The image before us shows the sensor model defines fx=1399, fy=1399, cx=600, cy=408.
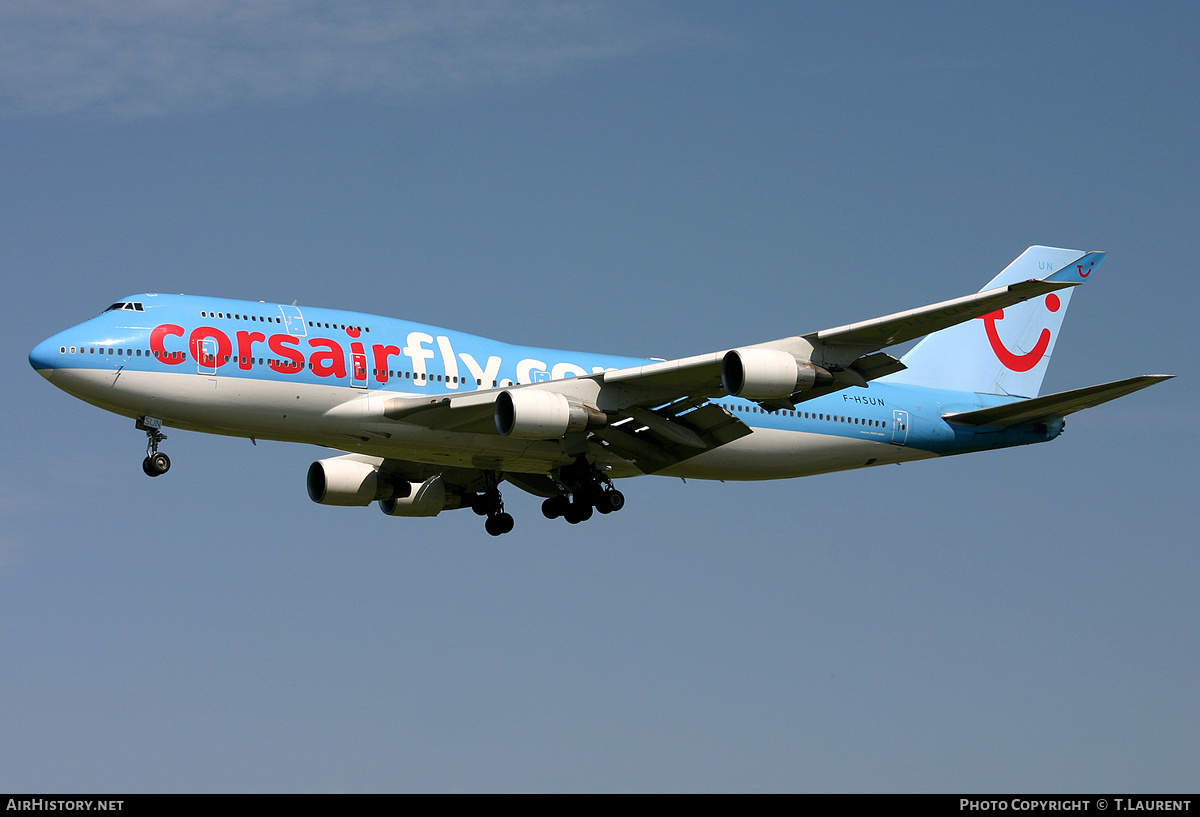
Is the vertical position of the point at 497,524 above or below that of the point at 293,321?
below

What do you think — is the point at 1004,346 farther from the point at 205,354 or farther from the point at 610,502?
the point at 205,354

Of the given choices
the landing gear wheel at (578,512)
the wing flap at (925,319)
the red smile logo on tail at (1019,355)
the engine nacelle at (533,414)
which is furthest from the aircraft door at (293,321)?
the red smile logo on tail at (1019,355)

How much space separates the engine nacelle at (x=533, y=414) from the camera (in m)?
32.2

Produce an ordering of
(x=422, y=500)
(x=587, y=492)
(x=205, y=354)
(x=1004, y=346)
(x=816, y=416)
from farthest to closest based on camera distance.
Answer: (x=1004, y=346) < (x=422, y=500) < (x=816, y=416) < (x=587, y=492) < (x=205, y=354)

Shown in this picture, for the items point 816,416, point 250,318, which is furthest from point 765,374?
point 250,318

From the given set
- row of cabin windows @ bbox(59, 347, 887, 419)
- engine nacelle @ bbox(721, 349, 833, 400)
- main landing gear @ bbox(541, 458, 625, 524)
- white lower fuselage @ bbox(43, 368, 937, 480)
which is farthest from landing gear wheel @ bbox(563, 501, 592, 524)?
engine nacelle @ bbox(721, 349, 833, 400)

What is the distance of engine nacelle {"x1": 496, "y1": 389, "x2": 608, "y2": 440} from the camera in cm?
3225

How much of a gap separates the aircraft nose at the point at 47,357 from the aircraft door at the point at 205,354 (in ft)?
9.82

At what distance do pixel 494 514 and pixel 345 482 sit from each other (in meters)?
4.43

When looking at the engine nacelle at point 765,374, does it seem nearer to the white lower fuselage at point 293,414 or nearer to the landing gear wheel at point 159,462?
the white lower fuselage at point 293,414

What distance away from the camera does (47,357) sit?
31.6 meters

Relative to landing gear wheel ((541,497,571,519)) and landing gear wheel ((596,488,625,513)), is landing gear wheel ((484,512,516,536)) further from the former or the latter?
landing gear wheel ((596,488,625,513))

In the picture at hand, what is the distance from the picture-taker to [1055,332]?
45.1 meters

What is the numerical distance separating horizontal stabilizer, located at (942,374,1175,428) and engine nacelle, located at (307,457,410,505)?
650 inches
